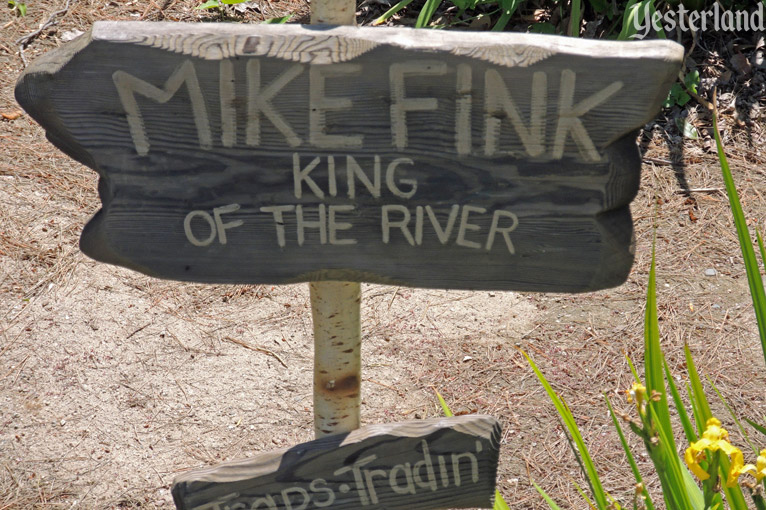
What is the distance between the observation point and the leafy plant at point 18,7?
12.5ft

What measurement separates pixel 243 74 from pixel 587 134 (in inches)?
19.0

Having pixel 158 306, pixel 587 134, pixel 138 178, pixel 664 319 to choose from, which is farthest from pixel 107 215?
pixel 664 319

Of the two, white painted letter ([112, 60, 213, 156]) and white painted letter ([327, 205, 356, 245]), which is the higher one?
white painted letter ([112, 60, 213, 156])

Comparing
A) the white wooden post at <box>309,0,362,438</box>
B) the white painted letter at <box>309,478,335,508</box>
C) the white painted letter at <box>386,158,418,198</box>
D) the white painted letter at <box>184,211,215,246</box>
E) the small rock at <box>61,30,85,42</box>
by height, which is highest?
the white painted letter at <box>386,158,418,198</box>

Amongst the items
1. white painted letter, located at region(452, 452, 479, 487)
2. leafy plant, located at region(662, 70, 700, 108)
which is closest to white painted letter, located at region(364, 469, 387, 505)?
white painted letter, located at region(452, 452, 479, 487)

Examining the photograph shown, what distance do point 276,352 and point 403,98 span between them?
5.58 feet

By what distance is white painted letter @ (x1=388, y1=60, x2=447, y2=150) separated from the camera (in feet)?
3.32

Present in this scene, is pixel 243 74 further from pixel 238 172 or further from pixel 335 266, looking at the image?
pixel 335 266

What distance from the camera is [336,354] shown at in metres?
1.43

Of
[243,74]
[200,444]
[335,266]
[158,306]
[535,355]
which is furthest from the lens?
[158,306]

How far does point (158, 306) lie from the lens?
2736 mm

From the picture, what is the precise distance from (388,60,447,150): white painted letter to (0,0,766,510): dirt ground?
4.68 ft

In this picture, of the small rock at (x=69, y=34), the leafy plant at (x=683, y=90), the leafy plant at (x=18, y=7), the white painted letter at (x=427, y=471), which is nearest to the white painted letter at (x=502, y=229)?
the white painted letter at (x=427, y=471)

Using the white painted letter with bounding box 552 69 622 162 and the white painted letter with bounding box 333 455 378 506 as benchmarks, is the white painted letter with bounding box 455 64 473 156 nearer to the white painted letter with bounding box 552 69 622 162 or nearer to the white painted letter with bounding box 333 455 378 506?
the white painted letter with bounding box 552 69 622 162
